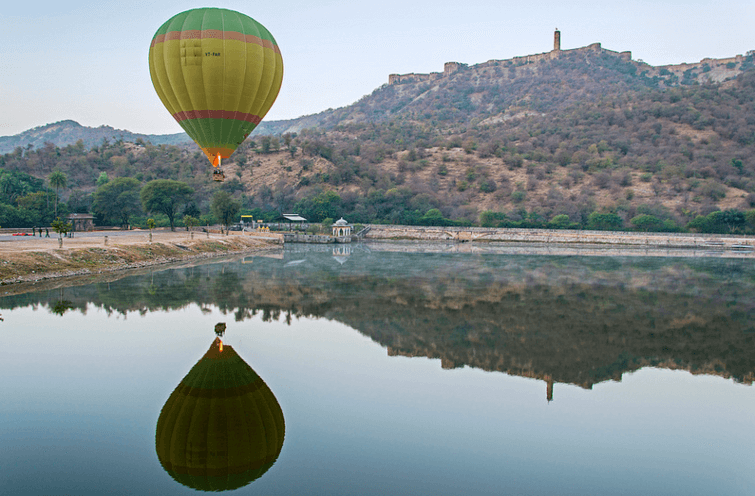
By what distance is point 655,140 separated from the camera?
108875 millimetres

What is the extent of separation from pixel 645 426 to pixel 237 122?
59.9 ft

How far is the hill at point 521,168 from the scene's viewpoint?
83250mm

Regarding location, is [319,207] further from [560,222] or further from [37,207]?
[37,207]

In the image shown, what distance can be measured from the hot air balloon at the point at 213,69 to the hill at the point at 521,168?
54.5 metres

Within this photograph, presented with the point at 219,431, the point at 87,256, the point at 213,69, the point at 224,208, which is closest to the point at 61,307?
the point at 213,69

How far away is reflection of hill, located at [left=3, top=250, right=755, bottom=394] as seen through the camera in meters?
15.3

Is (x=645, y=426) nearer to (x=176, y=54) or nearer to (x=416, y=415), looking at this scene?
(x=416, y=415)

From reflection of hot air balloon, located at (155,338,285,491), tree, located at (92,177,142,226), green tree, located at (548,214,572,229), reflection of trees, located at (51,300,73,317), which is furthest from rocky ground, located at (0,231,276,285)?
green tree, located at (548,214,572,229)

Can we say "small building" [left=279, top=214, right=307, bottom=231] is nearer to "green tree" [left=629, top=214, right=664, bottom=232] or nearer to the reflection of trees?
"green tree" [left=629, top=214, right=664, bottom=232]

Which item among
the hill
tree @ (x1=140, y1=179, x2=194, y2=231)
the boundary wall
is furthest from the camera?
A: the hill

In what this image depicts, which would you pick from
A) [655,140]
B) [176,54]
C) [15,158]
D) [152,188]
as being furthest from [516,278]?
[15,158]

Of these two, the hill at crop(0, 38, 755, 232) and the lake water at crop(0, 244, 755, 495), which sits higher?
→ the hill at crop(0, 38, 755, 232)

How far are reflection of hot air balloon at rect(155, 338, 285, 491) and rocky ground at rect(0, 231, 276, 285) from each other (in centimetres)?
1795

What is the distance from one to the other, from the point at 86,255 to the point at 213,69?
15913 mm
